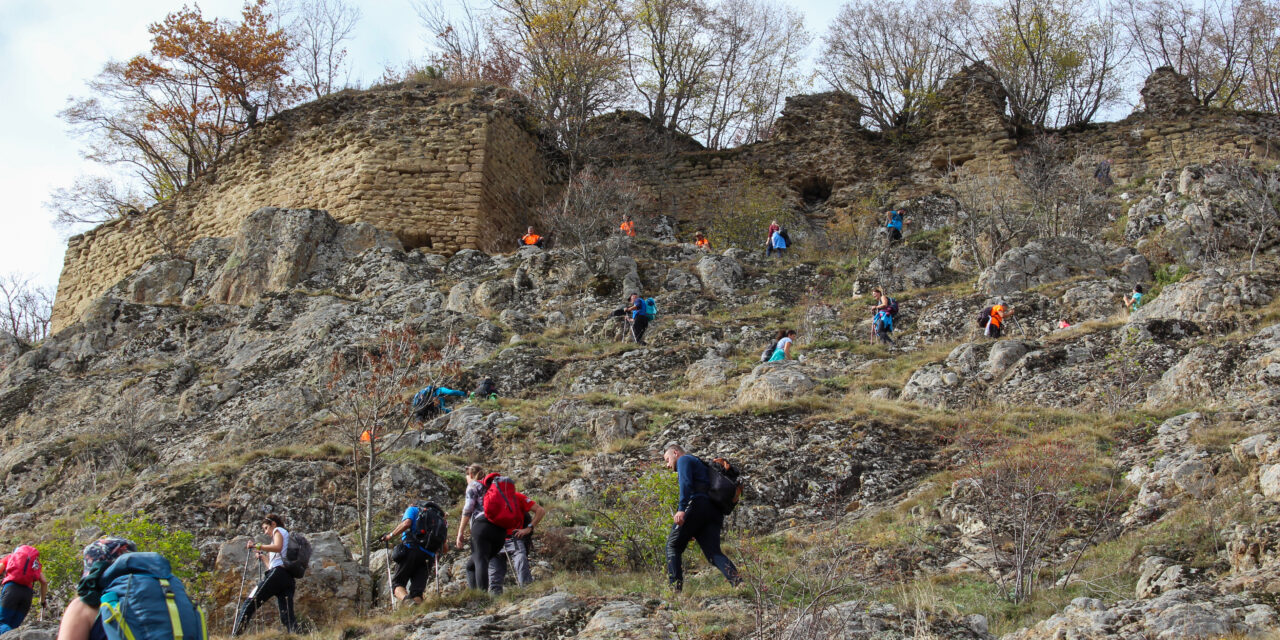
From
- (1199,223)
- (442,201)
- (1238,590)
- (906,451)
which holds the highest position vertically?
(442,201)

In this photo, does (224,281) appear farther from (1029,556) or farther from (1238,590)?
(1238,590)

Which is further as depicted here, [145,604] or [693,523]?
[693,523]

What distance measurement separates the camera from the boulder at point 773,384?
34.7 feet

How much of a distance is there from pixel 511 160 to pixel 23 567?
14497 millimetres

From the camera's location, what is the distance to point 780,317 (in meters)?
14.7

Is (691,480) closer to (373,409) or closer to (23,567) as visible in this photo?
(373,409)

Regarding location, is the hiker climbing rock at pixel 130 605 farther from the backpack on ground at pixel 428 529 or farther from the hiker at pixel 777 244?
the hiker at pixel 777 244

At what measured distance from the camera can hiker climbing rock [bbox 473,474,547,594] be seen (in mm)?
6703

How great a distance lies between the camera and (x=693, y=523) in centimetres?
627

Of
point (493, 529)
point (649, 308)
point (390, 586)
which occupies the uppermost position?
point (649, 308)

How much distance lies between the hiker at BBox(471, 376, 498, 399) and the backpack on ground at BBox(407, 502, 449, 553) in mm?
5060

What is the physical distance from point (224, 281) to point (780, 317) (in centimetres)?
1024

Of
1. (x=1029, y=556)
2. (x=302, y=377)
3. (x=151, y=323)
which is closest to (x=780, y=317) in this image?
(x=302, y=377)

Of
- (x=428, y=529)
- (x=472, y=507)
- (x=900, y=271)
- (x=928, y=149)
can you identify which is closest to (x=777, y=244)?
(x=900, y=271)
